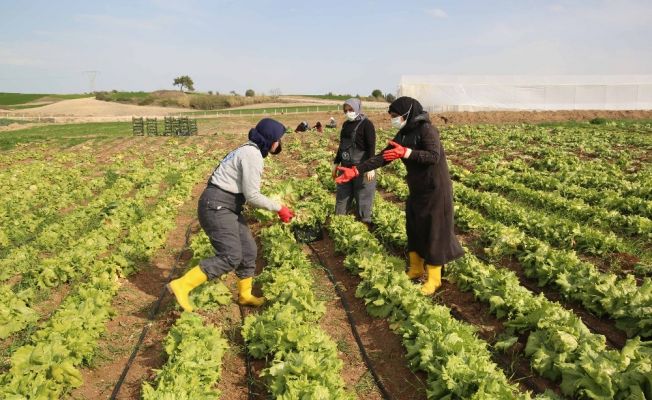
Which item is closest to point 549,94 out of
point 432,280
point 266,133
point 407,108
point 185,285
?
point 407,108

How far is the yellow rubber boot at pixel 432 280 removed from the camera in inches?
231

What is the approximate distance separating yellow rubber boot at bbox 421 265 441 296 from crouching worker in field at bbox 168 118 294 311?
1.90 metres

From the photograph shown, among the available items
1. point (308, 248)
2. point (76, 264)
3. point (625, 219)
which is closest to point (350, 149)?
point (308, 248)

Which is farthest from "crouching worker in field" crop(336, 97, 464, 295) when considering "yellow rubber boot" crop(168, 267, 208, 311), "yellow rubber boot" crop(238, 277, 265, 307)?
"yellow rubber boot" crop(168, 267, 208, 311)

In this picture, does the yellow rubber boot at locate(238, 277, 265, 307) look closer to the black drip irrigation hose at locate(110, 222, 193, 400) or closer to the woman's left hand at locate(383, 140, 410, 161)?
the black drip irrigation hose at locate(110, 222, 193, 400)

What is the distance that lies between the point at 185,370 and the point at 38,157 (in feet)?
71.5

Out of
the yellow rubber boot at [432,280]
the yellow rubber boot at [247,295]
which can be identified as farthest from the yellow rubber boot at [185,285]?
the yellow rubber boot at [432,280]

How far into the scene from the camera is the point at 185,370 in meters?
4.11

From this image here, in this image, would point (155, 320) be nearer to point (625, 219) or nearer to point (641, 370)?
point (641, 370)

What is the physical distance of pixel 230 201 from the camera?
543cm

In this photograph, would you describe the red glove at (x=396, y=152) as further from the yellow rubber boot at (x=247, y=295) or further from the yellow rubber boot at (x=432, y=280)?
the yellow rubber boot at (x=247, y=295)

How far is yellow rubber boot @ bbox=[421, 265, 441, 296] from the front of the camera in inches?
231

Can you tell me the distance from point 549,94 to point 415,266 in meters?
40.2

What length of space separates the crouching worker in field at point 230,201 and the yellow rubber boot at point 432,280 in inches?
74.7
